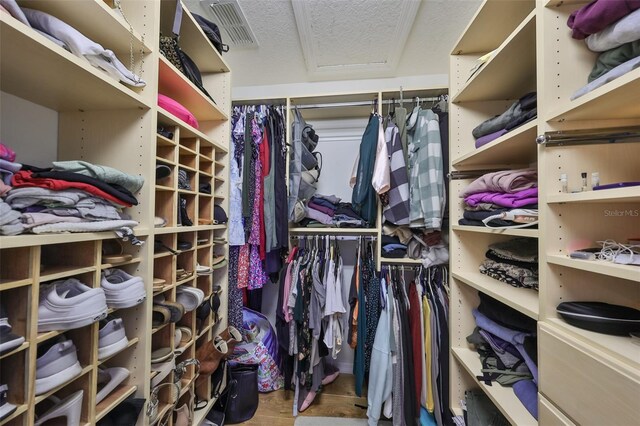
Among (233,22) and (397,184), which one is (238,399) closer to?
(397,184)

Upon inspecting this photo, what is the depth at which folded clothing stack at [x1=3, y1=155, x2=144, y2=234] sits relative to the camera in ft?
1.75

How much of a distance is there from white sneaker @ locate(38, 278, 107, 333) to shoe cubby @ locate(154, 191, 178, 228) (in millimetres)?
370

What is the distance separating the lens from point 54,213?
0.58 m

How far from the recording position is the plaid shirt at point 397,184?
1.38 metres

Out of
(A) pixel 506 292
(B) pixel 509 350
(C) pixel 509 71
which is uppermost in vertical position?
(C) pixel 509 71

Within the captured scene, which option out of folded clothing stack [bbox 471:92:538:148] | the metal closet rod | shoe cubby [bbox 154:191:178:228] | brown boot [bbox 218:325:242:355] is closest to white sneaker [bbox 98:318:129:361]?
shoe cubby [bbox 154:191:178:228]

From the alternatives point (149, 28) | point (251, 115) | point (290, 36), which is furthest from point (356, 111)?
point (149, 28)

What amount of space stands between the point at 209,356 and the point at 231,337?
20cm

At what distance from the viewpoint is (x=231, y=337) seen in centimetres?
141

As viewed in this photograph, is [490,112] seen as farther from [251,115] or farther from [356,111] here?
[251,115]

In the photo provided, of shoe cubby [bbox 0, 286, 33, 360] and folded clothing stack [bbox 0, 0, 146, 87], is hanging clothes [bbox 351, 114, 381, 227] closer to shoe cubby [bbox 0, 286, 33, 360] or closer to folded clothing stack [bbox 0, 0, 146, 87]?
folded clothing stack [bbox 0, 0, 146, 87]

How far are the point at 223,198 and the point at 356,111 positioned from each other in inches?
45.0

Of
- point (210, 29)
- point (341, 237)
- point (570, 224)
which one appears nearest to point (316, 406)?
point (341, 237)

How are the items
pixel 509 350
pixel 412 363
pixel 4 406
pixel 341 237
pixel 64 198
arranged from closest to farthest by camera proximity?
pixel 4 406
pixel 64 198
pixel 509 350
pixel 412 363
pixel 341 237
